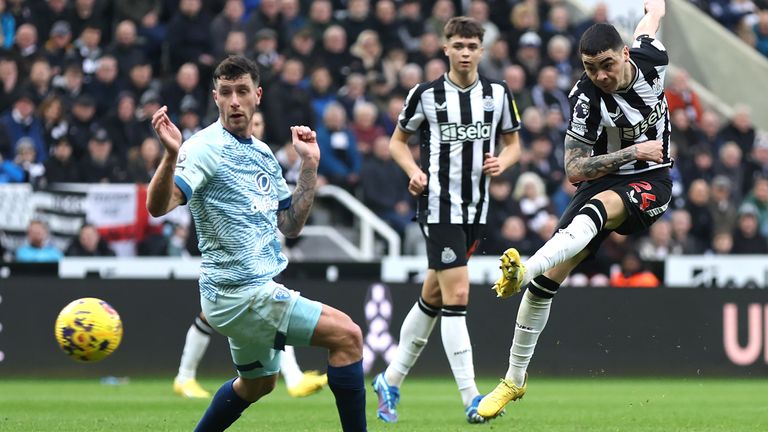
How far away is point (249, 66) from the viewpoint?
7117 mm

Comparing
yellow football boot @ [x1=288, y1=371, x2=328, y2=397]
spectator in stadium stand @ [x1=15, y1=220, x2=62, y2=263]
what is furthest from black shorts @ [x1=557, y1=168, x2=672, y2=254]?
spectator in stadium stand @ [x1=15, y1=220, x2=62, y2=263]

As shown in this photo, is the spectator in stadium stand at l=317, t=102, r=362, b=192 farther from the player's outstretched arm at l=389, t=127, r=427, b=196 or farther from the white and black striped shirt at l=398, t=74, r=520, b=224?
the white and black striped shirt at l=398, t=74, r=520, b=224

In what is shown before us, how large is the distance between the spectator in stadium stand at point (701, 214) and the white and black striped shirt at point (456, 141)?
8.84 meters

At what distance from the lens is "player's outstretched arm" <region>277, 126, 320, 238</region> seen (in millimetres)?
7355

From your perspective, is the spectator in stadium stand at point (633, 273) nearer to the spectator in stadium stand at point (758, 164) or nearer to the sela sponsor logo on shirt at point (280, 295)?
the spectator in stadium stand at point (758, 164)

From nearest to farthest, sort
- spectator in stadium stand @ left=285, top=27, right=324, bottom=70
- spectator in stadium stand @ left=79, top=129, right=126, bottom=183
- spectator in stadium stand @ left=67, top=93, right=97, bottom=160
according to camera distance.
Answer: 1. spectator in stadium stand @ left=79, top=129, right=126, bottom=183
2. spectator in stadium stand @ left=67, top=93, right=97, bottom=160
3. spectator in stadium stand @ left=285, top=27, right=324, bottom=70

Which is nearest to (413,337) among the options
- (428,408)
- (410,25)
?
(428,408)

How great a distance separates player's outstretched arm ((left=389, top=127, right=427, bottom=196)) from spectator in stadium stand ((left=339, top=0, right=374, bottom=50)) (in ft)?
28.7

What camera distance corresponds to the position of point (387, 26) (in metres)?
19.3

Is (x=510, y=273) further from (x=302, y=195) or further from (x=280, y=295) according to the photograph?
(x=280, y=295)

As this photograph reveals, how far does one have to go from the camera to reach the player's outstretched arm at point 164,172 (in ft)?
21.0

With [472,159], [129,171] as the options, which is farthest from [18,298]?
[472,159]

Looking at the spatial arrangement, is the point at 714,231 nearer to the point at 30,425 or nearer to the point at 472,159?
the point at 472,159

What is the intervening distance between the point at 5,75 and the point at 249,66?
10.7 metres
